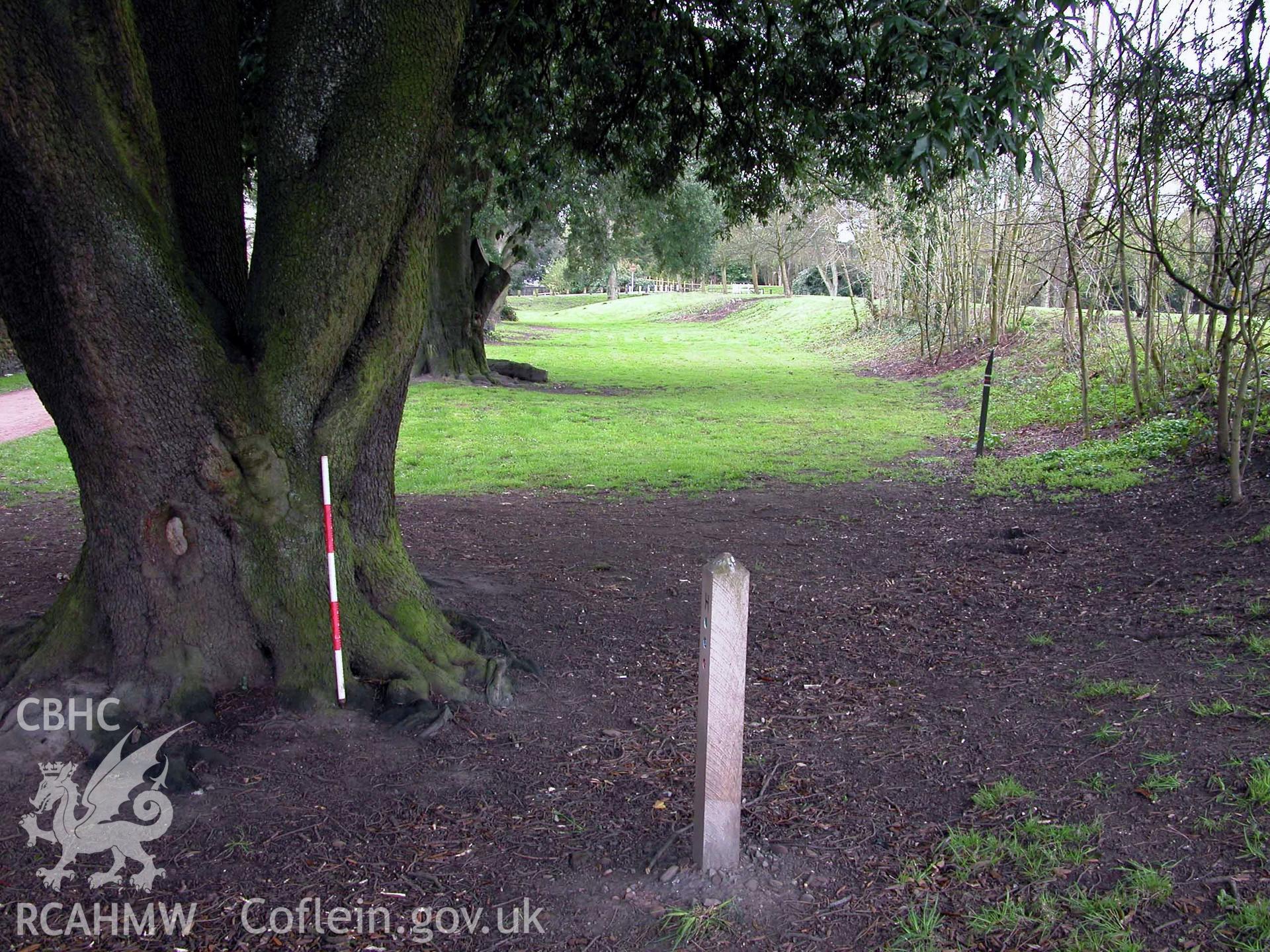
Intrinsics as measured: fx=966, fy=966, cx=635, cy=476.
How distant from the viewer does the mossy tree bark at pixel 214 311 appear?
4293mm

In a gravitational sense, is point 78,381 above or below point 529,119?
below

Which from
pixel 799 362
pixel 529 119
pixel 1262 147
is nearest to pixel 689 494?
pixel 529 119

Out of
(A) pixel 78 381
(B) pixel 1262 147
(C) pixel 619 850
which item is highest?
(B) pixel 1262 147

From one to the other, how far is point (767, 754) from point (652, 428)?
1250cm

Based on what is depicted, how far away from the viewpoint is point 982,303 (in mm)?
26094

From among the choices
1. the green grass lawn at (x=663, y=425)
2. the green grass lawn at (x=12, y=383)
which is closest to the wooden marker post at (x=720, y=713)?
the green grass lawn at (x=663, y=425)

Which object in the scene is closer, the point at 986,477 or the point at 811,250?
the point at 986,477

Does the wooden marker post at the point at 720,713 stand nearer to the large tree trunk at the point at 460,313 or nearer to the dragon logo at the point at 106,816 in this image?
the dragon logo at the point at 106,816

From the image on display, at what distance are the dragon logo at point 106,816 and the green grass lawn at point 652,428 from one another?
24.2 feet

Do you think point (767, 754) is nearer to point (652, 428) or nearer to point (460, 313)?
point (652, 428)

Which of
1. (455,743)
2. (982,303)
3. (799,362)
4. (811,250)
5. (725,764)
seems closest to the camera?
(725,764)

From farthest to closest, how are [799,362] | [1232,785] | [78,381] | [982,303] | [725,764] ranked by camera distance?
1. [799,362]
2. [982,303]
3. [78,381]
4. [1232,785]
5. [725,764]

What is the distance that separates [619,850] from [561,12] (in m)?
6.98

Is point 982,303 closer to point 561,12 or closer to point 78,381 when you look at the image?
point 561,12
